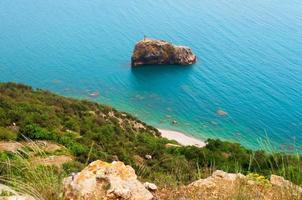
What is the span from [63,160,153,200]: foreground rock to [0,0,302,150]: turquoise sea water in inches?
1459

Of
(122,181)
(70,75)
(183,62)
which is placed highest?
(183,62)

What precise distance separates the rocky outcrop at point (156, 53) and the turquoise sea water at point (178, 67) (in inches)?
60.3

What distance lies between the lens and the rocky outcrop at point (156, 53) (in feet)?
250

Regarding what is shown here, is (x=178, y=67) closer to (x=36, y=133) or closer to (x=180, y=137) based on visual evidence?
(x=180, y=137)

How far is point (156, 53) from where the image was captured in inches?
3002

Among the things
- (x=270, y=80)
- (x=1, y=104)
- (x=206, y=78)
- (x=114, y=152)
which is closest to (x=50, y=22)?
(x=206, y=78)

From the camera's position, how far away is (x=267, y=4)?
117125mm

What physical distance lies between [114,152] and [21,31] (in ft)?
243

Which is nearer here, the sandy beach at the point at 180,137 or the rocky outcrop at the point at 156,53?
the sandy beach at the point at 180,137

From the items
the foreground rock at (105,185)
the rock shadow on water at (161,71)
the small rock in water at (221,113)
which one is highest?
the rock shadow on water at (161,71)

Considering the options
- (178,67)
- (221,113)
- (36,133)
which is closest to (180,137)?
(221,113)

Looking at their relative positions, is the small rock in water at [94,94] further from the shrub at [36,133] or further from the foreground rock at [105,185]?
the foreground rock at [105,185]

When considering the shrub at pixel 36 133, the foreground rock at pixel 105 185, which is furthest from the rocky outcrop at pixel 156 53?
the foreground rock at pixel 105 185

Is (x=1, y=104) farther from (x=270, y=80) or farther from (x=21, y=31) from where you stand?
(x=21, y=31)
